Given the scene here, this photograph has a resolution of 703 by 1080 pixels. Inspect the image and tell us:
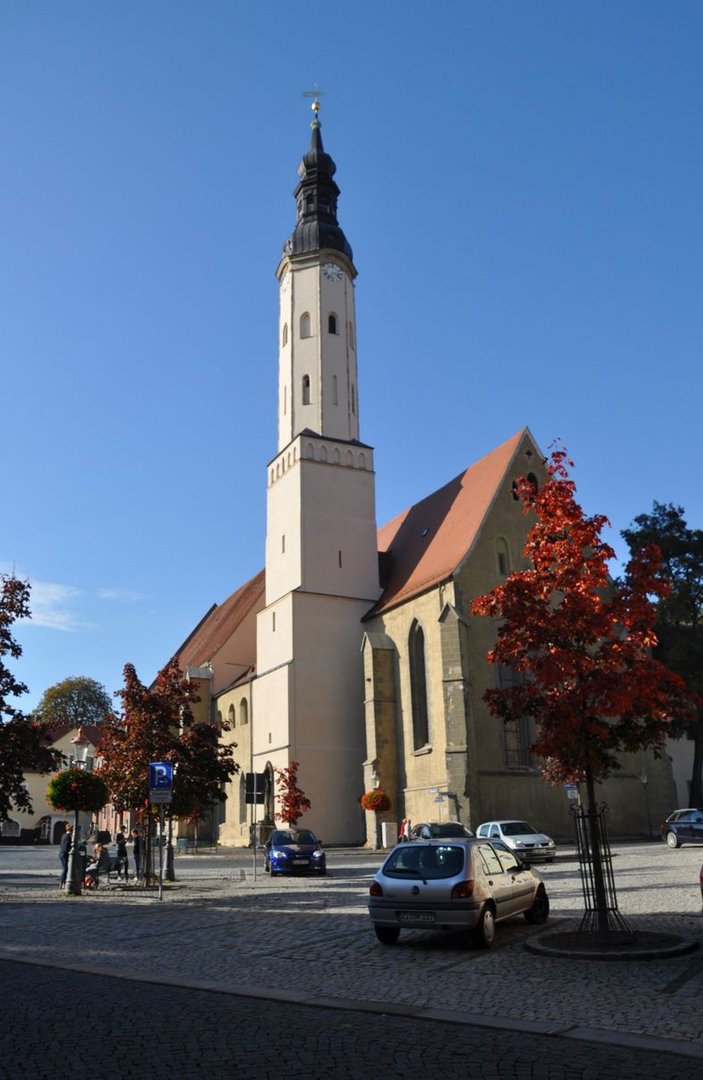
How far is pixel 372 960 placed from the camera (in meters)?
10.7

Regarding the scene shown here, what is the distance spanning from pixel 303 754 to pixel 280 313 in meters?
21.9

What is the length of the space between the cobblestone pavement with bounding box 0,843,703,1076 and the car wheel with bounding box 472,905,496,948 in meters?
0.21

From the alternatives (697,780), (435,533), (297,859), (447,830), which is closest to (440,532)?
(435,533)

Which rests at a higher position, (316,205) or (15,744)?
(316,205)

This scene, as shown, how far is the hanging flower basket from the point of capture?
116ft

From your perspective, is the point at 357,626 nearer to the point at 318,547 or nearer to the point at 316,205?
the point at 318,547

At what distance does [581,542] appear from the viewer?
1260 cm

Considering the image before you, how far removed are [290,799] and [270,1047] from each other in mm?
29992

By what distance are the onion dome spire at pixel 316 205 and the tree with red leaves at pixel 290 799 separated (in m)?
25.0

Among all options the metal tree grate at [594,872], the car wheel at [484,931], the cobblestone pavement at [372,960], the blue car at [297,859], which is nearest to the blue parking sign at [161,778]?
the cobblestone pavement at [372,960]

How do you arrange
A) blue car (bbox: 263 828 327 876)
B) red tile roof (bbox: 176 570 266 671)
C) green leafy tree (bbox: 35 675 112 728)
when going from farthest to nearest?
green leafy tree (bbox: 35 675 112 728), red tile roof (bbox: 176 570 266 671), blue car (bbox: 263 828 327 876)

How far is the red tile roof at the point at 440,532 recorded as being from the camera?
3728 cm

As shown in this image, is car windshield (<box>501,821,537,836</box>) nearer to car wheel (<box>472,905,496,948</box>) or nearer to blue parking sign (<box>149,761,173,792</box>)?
blue parking sign (<box>149,761,173,792</box>)

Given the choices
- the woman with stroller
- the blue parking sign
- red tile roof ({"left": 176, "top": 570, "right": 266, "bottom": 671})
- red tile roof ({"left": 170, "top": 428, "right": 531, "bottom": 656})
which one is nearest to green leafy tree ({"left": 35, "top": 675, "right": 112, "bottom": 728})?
red tile roof ({"left": 176, "top": 570, "right": 266, "bottom": 671})
